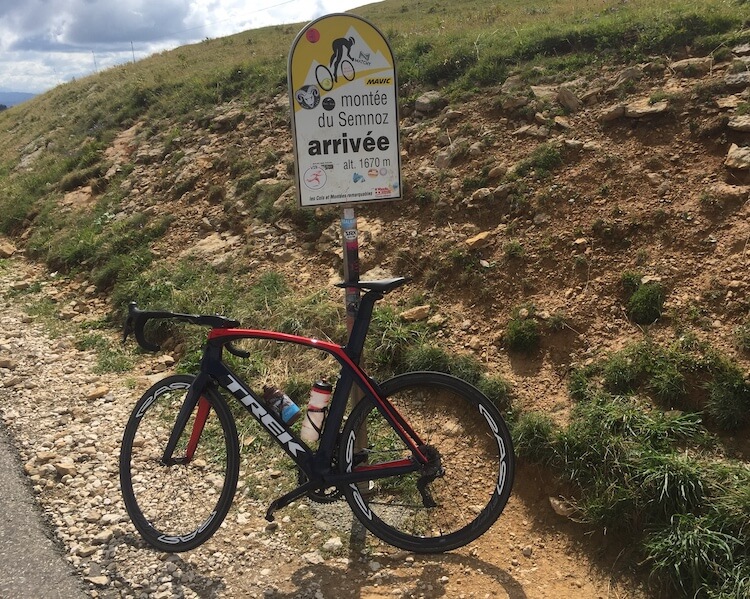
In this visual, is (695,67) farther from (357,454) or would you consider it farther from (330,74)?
(357,454)

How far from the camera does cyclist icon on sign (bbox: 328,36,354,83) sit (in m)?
3.17

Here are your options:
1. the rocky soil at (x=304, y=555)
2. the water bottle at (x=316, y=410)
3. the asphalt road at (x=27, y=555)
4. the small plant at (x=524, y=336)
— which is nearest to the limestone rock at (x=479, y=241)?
the small plant at (x=524, y=336)

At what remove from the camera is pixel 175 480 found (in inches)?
144

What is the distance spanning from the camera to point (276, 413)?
3115 mm

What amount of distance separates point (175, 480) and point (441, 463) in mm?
1766

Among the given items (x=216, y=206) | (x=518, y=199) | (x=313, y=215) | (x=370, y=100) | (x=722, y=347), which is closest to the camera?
(x=370, y=100)

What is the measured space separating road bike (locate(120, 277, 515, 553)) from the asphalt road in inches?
17.7

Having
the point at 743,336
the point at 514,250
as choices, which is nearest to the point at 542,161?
the point at 514,250

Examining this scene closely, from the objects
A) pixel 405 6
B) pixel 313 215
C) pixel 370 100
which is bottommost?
pixel 313 215

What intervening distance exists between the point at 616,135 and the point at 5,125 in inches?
892

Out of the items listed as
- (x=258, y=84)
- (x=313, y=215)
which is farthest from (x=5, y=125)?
(x=313, y=215)

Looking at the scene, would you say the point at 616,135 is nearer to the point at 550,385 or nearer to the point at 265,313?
the point at 550,385

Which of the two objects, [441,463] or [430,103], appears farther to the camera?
[430,103]

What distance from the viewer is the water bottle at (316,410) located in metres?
3.06
